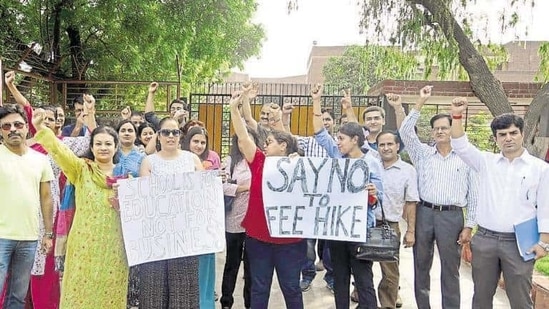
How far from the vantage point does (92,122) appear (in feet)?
14.9

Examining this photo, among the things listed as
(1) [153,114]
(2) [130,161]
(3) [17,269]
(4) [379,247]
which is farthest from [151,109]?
(4) [379,247]

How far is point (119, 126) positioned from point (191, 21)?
763 centimetres

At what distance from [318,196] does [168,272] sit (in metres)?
1.19

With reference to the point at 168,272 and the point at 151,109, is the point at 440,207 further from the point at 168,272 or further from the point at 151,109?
the point at 151,109

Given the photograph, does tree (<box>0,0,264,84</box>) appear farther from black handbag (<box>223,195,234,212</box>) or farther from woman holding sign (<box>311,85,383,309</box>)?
woman holding sign (<box>311,85,383,309</box>)

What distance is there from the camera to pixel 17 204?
138 inches

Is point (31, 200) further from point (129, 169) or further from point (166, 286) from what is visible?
point (166, 286)

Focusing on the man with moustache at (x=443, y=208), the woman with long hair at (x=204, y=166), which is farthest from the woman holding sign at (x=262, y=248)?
the man with moustache at (x=443, y=208)

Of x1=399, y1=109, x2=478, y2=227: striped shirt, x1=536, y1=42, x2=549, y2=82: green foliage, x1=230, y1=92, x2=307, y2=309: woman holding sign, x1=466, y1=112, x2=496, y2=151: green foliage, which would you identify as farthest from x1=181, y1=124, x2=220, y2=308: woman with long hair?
→ x1=466, y1=112, x2=496, y2=151: green foliage

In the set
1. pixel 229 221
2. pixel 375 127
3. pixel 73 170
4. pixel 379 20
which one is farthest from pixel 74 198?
pixel 379 20

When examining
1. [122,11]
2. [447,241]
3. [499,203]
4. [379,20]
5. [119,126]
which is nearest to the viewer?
[499,203]

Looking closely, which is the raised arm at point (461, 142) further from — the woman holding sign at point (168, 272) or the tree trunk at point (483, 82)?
the tree trunk at point (483, 82)

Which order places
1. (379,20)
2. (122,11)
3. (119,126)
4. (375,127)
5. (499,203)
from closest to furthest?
(499,203) < (119,126) < (375,127) < (379,20) < (122,11)

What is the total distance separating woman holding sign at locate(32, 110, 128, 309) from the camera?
3.44 m
